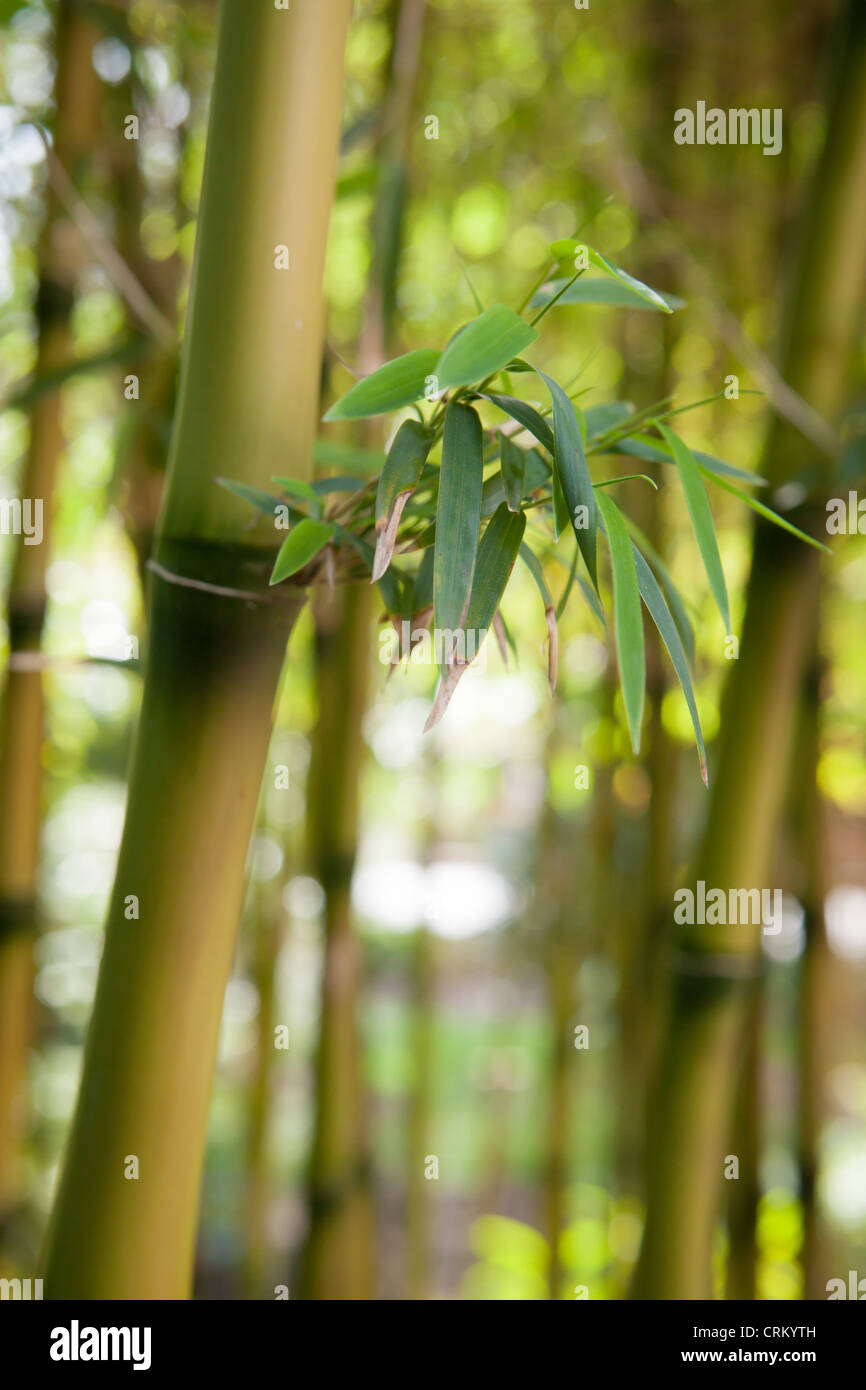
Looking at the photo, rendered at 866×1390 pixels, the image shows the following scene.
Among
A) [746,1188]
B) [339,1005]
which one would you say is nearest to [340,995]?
[339,1005]

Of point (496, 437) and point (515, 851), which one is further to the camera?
point (515, 851)

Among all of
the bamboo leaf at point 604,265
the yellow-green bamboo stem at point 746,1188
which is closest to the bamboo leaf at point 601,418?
the bamboo leaf at point 604,265

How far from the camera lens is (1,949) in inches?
38.6

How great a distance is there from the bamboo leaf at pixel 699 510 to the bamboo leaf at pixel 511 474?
0.06m

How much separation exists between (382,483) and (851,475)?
42 centimetres

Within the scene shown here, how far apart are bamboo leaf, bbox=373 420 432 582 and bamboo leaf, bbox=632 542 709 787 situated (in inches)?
3.5

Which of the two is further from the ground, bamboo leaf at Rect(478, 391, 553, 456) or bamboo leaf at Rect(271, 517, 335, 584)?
bamboo leaf at Rect(478, 391, 553, 456)

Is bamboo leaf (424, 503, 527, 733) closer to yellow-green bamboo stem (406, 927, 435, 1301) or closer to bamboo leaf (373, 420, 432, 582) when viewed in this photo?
bamboo leaf (373, 420, 432, 582)

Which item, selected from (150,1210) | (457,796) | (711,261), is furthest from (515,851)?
(150,1210)

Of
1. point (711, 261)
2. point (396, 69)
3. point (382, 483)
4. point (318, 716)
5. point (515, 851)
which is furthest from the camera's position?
point (515, 851)

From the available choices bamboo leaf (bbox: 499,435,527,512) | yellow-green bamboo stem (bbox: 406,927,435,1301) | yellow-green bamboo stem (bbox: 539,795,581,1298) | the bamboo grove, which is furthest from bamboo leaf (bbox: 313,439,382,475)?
yellow-green bamboo stem (bbox: 406,927,435,1301)

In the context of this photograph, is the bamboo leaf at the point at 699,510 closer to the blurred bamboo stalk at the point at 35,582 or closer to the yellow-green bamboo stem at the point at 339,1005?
the yellow-green bamboo stem at the point at 339,1005

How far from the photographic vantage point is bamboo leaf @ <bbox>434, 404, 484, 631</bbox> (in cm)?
34
